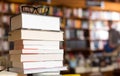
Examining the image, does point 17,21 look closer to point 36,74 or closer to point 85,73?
point 36,74

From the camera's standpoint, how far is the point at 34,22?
1.01 m

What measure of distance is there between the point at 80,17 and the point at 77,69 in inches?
60.0

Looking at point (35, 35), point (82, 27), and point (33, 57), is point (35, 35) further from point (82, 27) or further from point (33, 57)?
point (82, 27)

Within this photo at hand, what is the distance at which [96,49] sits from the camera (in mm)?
6297

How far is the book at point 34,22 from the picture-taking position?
982 millimetres

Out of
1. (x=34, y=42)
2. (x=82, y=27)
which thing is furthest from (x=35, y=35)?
(x=82, y=27)

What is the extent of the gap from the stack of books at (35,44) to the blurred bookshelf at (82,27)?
4.05 meters

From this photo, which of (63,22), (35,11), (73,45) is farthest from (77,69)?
(35,11)

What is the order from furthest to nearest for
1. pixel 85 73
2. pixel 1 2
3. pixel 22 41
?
pixel 85 73 < pixel 1 2 < pixel 22 41

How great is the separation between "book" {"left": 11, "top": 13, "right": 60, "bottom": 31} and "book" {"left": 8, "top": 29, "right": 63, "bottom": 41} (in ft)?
0.07

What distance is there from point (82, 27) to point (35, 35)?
513 centimetres

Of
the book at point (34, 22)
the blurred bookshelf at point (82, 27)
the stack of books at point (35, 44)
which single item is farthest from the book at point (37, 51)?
the blurred bookshelf at point (82, 27)

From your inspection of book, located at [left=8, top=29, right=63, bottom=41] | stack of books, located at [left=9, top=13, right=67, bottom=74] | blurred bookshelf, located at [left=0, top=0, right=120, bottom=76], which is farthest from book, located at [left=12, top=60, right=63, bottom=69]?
blurred bookshelf, located at [left=0, top=0, right=120, bottom=76]

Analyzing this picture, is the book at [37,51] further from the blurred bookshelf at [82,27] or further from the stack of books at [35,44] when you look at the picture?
the blurred bookshelf at [82,27]
